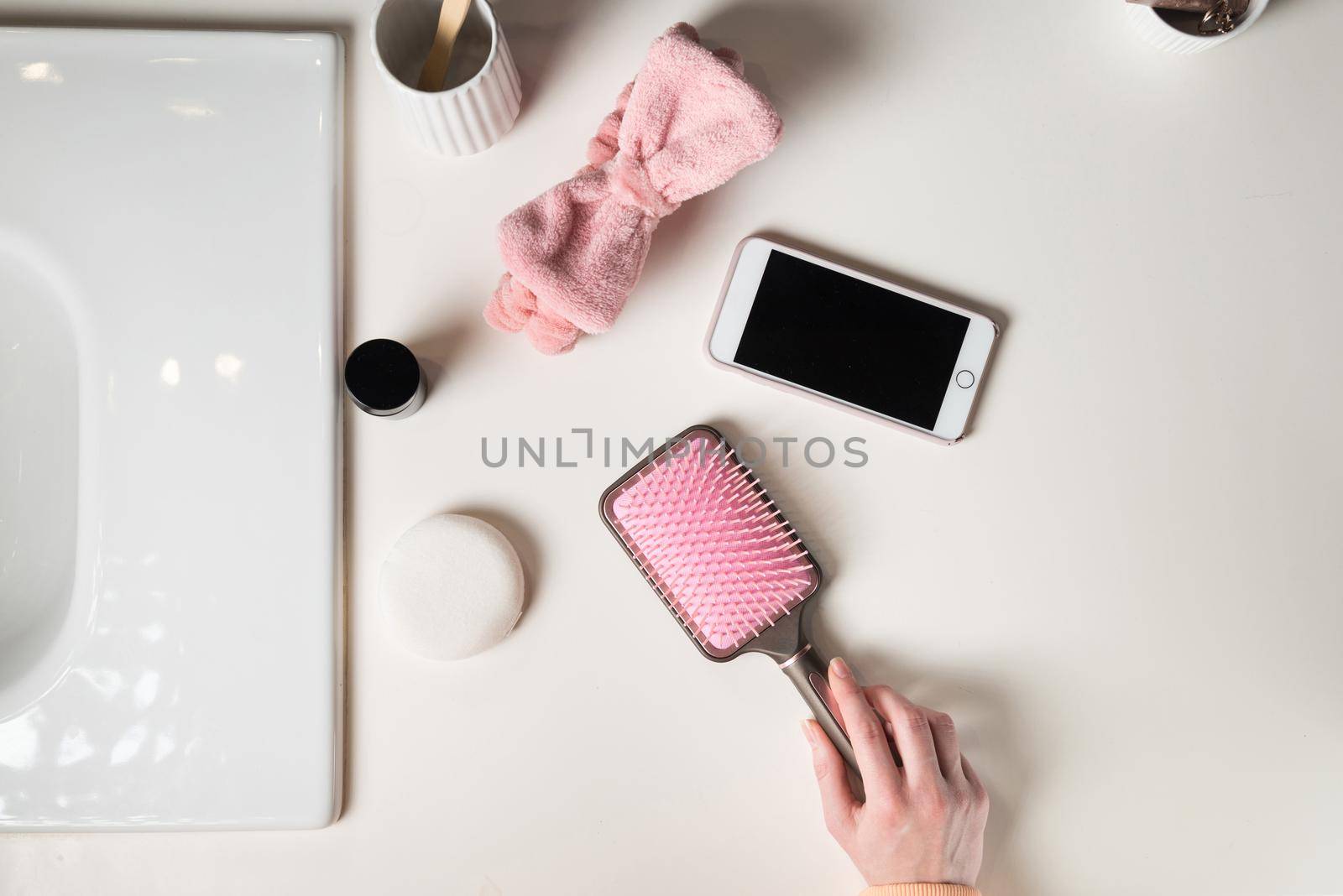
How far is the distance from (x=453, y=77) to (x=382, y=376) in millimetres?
213

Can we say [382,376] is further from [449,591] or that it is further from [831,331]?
[831,331]

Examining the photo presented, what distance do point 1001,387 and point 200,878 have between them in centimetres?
64

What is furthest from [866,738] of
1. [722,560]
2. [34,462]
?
[34,462]

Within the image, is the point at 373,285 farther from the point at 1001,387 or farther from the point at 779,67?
the point at 1001,387

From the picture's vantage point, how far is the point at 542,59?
56 centimetres

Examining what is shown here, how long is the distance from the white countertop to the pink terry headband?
0.06m

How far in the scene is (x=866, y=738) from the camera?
0.51 m

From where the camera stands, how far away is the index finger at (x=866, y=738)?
0.51 metres

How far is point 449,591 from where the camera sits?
20.8 inches

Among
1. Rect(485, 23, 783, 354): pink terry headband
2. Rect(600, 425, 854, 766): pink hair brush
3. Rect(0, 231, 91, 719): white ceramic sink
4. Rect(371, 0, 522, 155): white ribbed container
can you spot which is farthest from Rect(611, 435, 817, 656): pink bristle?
Rect(0, 231, 91, 719): white ceramic sink

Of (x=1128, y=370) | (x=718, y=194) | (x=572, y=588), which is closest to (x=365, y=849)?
(x=572, y=588)

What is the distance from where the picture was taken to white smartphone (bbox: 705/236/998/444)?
549 mm

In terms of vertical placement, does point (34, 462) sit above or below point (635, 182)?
below

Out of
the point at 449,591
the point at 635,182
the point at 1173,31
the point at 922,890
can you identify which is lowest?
the point at 922,890
